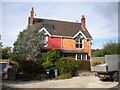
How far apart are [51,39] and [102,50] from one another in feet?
28.3

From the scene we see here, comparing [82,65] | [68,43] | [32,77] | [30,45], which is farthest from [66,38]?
[32,77]

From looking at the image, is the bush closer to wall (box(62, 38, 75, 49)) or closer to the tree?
the tree

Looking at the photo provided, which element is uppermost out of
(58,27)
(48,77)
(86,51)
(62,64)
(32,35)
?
(58,27)

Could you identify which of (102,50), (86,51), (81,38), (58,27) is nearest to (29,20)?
(58,27)

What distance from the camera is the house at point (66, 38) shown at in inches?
936

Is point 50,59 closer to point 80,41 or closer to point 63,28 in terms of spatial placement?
point 80,41

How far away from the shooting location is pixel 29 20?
2553 cm

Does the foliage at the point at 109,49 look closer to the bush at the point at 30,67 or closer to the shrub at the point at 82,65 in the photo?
the shrub at the point at 82,65

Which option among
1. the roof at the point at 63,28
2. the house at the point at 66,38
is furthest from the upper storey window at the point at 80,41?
the roof at the point at 63,28

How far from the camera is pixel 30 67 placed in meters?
16.8

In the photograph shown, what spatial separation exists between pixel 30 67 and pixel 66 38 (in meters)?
10.3

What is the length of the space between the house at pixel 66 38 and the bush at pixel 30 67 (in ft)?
20.8

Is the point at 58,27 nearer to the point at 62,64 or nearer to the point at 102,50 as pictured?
the point at 102,50

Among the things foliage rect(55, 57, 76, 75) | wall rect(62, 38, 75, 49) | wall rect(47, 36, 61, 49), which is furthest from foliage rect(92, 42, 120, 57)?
foliage rect(55, 57, 76, 75)
